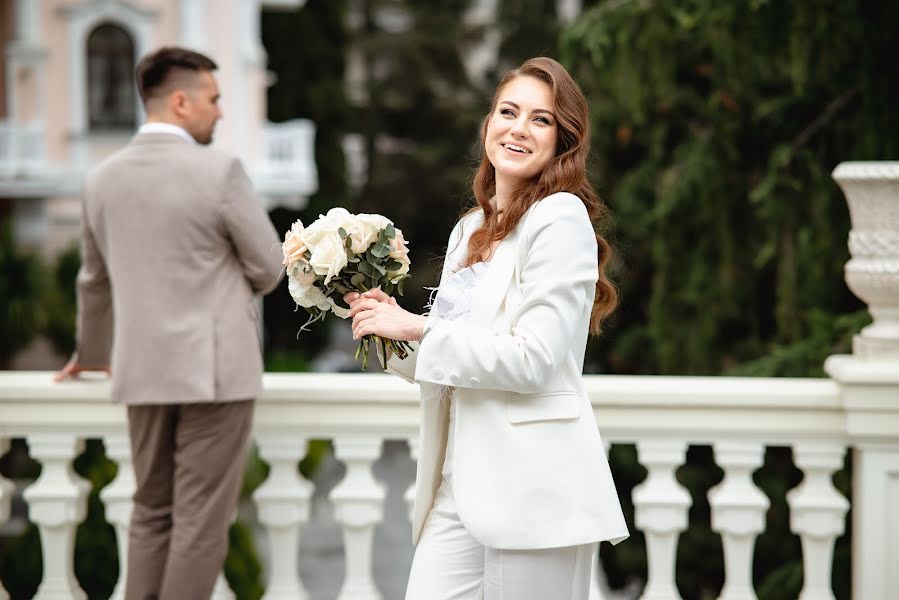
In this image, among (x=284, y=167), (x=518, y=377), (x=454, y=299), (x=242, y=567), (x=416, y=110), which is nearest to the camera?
(x=518, y=377)

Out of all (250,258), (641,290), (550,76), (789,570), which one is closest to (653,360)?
(641,290)

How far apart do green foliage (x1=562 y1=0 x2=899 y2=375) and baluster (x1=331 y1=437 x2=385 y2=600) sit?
7.70 feet

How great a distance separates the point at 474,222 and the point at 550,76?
1.31ft

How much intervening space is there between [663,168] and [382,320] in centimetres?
457

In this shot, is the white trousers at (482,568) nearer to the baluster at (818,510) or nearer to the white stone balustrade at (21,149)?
the baluster at (818,510)

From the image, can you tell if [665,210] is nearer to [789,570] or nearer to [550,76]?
[789,570]

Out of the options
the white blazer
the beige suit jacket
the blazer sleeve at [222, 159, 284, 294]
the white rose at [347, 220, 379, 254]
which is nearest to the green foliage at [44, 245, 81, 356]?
the beige suit jacket

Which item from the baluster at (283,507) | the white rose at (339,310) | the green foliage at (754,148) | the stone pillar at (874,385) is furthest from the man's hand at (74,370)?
the green foliage at (754,148)

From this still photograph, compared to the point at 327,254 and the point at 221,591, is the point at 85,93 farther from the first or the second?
the point at 327,254

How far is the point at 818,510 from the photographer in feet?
10.9

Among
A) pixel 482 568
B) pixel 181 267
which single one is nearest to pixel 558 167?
pixel 482 568

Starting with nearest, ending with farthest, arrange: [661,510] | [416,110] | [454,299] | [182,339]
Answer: [454,299]
[182,339]
[661,510]
[416,110]

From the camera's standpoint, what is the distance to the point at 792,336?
18.4 ft

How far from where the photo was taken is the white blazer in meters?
2.29
